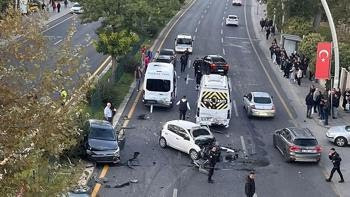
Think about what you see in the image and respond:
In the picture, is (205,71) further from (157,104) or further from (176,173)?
(176,173)

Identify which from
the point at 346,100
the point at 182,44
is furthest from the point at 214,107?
the point at 182,44

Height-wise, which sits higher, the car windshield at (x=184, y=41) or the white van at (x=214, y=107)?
the white van at (x=214, y=107)

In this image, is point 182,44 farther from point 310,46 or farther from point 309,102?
point 309,102

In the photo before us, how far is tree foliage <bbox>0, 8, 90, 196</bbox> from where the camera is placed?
348 inches

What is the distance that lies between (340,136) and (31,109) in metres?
22.9

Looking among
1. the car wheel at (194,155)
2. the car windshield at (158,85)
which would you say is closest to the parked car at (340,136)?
the car wheel at (194,155)

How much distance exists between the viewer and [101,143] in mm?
25531

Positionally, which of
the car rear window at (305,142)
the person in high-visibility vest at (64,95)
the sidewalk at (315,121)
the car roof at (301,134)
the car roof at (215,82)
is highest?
the person in high-visibility vest at (64,95)

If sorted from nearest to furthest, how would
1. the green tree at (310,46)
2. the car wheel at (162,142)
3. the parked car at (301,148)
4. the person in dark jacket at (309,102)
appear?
the parked car at (301,148) → the car wheel at (162,142) → the person in dark jacket at (309,102) → the green tree at (310,46)

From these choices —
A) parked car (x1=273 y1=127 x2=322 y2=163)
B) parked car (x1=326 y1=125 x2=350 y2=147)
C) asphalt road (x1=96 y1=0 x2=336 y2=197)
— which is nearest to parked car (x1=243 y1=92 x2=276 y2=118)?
asphalt road (x1=96 y1=0 x2=336 y2=197)

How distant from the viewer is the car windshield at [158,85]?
34.4 m

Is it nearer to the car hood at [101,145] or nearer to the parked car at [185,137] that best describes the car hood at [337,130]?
the parked car at [185,137]

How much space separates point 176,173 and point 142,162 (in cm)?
188

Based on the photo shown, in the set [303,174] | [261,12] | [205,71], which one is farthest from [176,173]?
[261,12]
